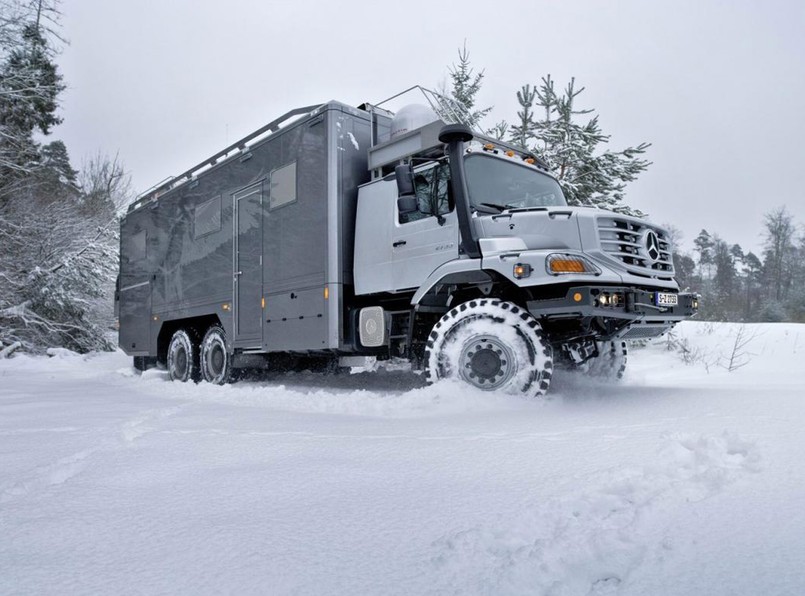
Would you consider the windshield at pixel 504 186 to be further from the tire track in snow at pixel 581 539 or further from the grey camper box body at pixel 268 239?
the tire track in snow at pixel 581 539

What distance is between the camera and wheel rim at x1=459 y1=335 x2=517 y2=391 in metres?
5.04

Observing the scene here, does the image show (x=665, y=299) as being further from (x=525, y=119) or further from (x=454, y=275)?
(x=525, y=119)

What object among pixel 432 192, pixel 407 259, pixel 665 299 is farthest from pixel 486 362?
pixel 432 192

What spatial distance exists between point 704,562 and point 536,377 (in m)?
3.21

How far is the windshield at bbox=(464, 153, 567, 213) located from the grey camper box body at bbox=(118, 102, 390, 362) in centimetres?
170

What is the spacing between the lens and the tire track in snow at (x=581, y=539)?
1.66 meters

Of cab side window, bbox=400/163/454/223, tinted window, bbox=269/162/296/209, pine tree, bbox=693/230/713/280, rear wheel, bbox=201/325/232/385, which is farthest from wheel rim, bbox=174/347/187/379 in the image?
pine tree, bbox=693/230/713/280

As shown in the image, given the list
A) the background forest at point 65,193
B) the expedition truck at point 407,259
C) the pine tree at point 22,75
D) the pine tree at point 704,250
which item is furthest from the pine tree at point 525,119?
the pine tree at point 704,250

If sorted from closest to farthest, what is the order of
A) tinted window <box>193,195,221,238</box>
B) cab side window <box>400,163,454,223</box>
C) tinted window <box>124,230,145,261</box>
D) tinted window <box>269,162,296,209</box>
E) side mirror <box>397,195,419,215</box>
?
side mirror <box>397,195,419,215</box>
cab side window <box>400,163,454,223</box>
tinted window <box>269,162,296,209</box>
tinted window <box>193,195,221,238</box>
tinted window <box>124,230,145,261</box>

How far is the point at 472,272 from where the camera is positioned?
5.57 m

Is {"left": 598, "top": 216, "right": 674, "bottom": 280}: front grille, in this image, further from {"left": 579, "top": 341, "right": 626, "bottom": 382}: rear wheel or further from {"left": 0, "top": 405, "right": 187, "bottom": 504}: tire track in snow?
{"left": 0, "top": 405, "right": 187, "bottom": 504}: tire track in snow

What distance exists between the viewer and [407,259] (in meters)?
6.29

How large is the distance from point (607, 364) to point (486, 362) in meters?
2.21

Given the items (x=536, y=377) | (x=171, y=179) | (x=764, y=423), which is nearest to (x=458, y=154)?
(x=536, y=377)
